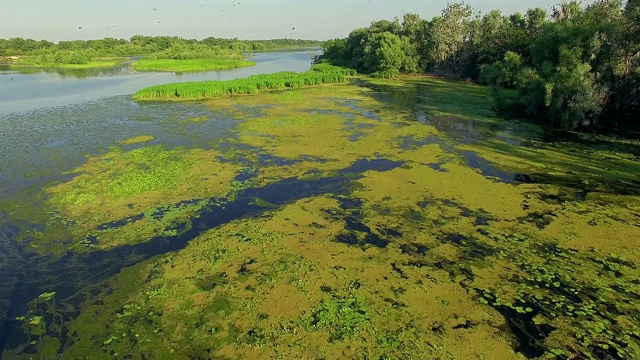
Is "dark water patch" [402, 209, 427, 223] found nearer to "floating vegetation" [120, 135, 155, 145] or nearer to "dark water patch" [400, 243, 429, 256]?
"dark water patch" [400, 243, 429, 256]

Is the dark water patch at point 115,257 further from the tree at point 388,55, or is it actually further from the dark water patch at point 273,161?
the tree at point 388,55

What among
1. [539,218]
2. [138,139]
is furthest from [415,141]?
[138,139]

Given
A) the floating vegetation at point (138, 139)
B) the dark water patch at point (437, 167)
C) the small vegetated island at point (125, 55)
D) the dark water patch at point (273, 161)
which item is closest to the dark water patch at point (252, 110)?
the floating vegetation at point (138, 139)

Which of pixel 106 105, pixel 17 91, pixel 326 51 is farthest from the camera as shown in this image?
pixel 326 51

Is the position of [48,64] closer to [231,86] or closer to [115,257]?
[231,86]

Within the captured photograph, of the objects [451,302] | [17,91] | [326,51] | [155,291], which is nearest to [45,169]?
[155,291]

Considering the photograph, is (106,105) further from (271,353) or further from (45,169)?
(271,353)
